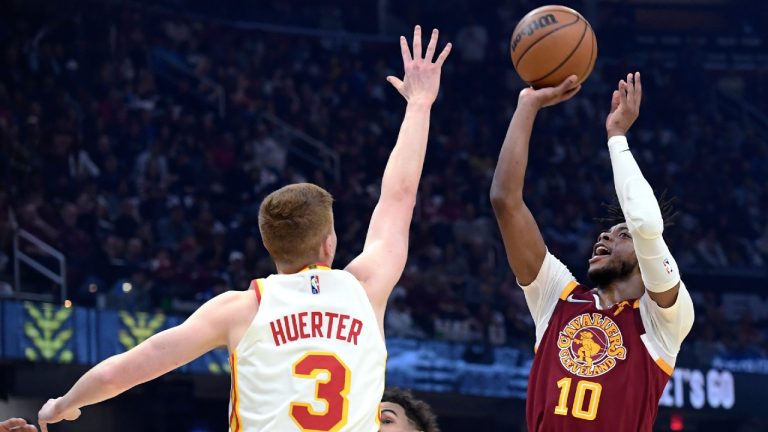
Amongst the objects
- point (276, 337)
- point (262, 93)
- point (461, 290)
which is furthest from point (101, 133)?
point (276, 337)

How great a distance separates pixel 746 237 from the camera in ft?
58.9

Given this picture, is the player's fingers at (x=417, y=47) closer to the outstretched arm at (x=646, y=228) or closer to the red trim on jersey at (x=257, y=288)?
the outstretched arm at (x=646, y=228)

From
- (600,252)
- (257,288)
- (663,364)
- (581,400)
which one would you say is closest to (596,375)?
(581,400)

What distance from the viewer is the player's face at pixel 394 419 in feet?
17.6

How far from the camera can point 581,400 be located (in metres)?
4.95

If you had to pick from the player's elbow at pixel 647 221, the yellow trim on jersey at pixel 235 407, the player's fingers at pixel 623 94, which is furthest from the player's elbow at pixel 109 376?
the player's fingers at pixel 623 94

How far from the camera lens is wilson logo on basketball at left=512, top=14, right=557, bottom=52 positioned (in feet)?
17.7

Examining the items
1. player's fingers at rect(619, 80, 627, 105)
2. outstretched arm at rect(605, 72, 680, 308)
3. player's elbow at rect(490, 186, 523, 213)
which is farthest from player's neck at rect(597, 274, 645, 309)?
player's fingers at rect(619, 80, 627, 105)

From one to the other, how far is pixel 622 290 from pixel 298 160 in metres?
12.6

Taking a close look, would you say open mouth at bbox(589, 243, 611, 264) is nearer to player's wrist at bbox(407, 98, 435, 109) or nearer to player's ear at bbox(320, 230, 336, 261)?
player's wrist at bbox(407, 98, 435, 109)

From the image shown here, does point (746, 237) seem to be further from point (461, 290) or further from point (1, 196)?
point (1, 196)

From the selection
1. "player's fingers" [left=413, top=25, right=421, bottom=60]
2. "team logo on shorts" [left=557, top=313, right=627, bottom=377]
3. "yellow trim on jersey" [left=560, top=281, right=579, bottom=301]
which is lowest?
"team logo on shorts" [left=557, top=313, right=627, bottom=377]

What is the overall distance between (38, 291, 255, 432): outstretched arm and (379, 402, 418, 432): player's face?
6.01 ft

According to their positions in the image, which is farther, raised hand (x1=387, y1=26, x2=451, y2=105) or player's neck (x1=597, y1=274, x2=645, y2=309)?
player's neck (x1=597, y1=274, x2=645, y2=309)
